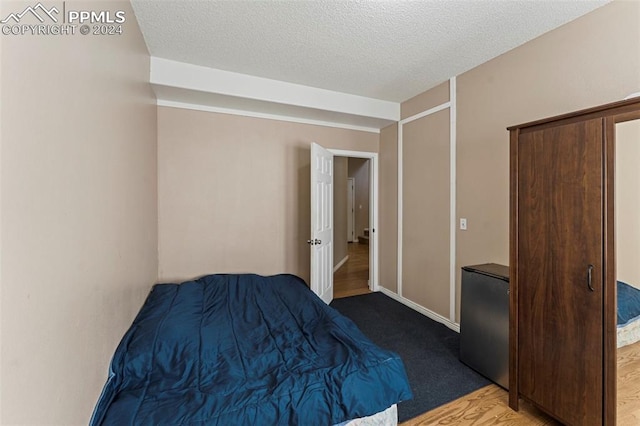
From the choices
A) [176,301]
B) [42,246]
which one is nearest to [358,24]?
[42,246]

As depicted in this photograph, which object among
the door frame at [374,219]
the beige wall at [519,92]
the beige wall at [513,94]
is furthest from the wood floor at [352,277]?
the beige wall at [519,92]

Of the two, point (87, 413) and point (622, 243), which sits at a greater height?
point (622, 243)

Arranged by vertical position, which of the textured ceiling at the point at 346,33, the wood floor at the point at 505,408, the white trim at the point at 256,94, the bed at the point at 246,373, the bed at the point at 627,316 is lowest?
the wood floor at the point at 505,408

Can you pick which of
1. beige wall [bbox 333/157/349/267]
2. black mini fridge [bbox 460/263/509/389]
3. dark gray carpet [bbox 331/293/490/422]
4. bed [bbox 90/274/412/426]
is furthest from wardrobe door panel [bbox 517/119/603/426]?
beige wall [bbox 333/157/349/267]

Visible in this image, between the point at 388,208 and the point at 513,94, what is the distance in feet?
6.40

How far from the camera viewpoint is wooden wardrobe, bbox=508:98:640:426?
1.38 m

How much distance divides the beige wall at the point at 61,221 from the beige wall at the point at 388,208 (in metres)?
3.04

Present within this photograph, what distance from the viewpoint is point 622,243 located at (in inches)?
53.4

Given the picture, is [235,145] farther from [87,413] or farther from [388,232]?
[87,413]

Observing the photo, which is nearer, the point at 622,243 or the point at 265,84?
the point at 622,243

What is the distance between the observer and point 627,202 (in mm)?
1345

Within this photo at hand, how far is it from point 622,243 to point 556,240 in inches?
10.1

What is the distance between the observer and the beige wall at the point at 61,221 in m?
0.67

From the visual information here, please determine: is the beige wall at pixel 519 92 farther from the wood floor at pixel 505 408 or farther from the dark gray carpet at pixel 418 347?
the wood floor at pixel 505 408
